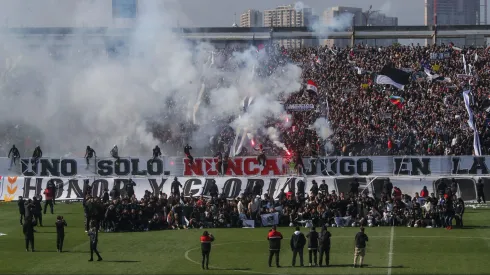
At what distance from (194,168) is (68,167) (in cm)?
623

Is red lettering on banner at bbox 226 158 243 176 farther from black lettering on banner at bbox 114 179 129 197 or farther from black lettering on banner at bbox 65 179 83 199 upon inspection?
black lettering on banner at bbox 65 179 83 199

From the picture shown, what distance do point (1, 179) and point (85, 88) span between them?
578 inches

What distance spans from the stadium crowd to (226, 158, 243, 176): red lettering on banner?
830cm

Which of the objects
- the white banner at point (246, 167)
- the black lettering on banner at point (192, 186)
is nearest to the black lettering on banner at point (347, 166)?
the white banner at point (246, 167)

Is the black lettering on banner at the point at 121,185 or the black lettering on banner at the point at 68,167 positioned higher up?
the black lettering on banner at the point at 68,167

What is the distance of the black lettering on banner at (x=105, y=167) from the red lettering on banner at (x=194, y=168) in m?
3.71

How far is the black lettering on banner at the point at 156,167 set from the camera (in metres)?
46.0

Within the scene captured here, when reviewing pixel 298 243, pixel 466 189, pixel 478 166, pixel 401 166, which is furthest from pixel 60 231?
pixel 478 166

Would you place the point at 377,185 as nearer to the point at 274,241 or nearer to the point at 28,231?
the point at 274,241

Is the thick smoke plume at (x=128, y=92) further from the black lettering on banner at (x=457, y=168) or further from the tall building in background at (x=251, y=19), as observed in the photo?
the tall building in background at (x=251, y=19)

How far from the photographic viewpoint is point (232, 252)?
99.7ft

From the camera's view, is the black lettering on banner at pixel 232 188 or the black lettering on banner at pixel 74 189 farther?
the black lettering on banner at pixel 74 189

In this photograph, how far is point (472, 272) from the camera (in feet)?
86.4

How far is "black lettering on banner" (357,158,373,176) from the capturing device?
45.9 meters
